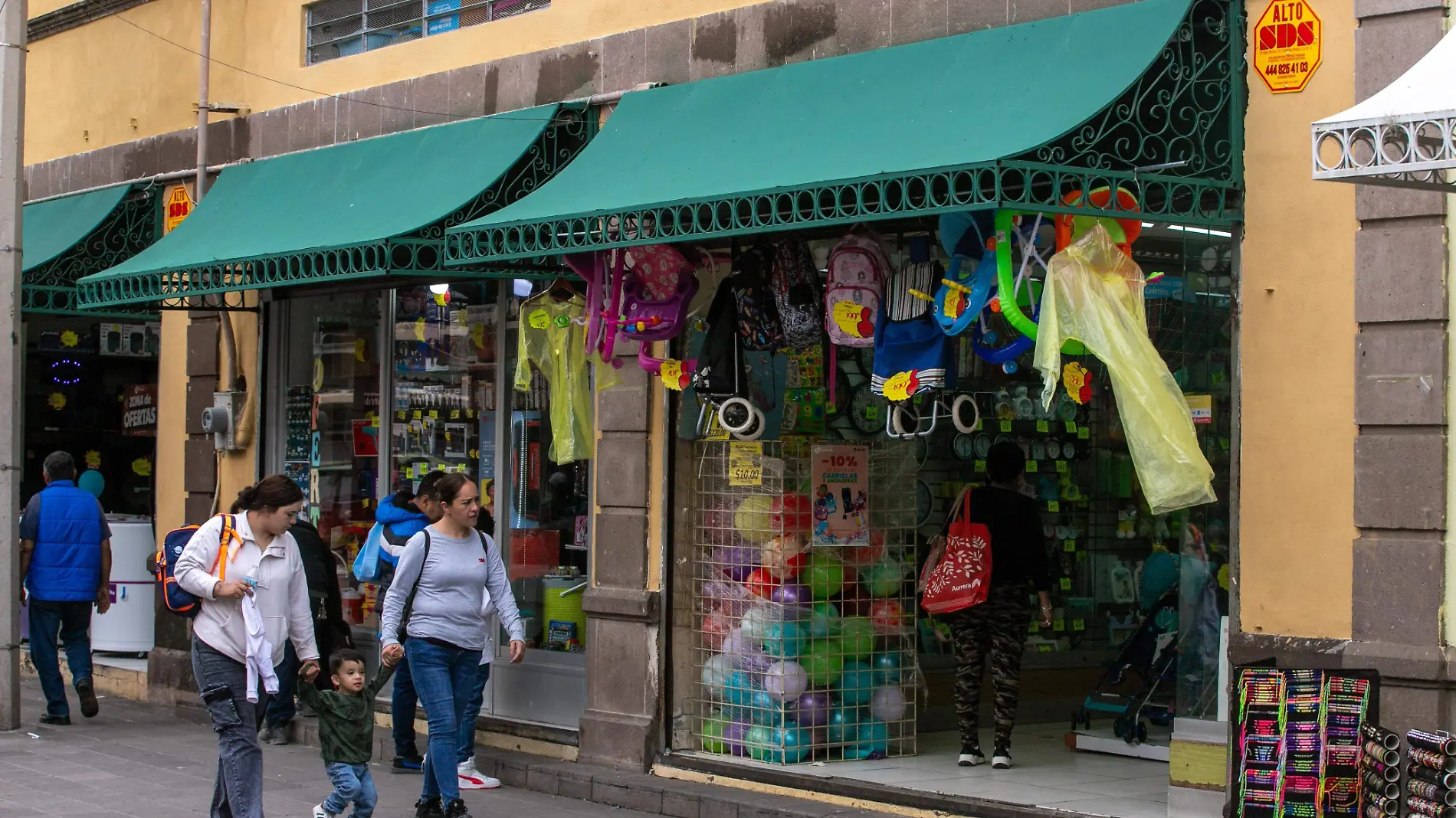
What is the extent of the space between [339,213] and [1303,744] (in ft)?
22.4

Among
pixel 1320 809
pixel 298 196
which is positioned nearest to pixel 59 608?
pixel 298 196

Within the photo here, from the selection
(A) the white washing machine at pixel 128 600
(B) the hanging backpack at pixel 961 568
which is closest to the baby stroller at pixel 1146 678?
(B) the hanging backpack at pixel 961 568

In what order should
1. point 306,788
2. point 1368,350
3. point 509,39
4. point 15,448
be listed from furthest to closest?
point 15,448 → point 509,39 → point 306,788 → point 1368,350

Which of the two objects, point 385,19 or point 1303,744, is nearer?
point 1303,744

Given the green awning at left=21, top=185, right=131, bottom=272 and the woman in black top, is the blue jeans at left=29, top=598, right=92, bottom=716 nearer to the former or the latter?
the green awning at left=21, top=185, right=131, bottom=272

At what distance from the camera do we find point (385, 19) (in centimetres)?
1246

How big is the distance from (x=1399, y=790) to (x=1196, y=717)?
4.21 feet

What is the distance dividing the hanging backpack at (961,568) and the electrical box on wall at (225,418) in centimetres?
597

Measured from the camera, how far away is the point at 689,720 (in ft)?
33.1

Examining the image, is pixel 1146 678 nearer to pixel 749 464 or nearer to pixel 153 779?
pixel 749 464

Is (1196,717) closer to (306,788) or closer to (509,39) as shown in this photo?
(306,788)

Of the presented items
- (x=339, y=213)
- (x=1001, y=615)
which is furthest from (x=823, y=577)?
(x=339, y=213)

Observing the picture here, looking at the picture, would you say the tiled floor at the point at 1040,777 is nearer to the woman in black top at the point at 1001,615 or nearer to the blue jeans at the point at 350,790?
the woman in black top at the point at 1001,615

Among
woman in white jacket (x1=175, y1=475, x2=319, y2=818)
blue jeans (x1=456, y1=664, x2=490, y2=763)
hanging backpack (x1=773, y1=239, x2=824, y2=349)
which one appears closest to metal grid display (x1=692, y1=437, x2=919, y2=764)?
hanging backpack (x1=773, y1=239, x2=824, y2=349)
